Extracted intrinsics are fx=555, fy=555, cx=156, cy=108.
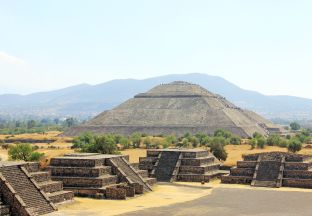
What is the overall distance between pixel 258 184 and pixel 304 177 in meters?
5.56

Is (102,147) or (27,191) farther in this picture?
(102,147)

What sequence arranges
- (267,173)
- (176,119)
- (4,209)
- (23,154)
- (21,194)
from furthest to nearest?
1. (176,119)
2. (23,154)
3. (267,173)
4. (21,194)
5. (4,209)

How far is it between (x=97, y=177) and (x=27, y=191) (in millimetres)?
11947

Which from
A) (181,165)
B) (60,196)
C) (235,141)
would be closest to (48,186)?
(60,196)

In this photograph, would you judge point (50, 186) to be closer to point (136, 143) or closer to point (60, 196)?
point (60, 196)

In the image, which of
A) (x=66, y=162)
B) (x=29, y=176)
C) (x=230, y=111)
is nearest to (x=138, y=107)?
(x=230, y=111)

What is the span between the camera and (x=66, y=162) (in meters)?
59.3

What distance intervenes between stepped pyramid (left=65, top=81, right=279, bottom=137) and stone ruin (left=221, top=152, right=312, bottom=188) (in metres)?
88.6

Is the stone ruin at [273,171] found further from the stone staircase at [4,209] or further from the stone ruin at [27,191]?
the stone staircase at [4,209]

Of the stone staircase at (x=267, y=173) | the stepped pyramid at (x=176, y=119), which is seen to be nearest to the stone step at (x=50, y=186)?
the stone staircase at (x=267, y=173)

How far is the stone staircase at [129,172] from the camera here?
60781 millimetres

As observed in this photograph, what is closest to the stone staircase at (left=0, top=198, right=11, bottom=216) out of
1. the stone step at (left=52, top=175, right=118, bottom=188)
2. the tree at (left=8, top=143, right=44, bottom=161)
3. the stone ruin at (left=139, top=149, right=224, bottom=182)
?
the stone step at (left=52, top=175, right=118, bottom=188)

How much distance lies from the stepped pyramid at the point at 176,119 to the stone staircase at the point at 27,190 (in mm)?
117532

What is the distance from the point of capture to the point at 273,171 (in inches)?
2724
